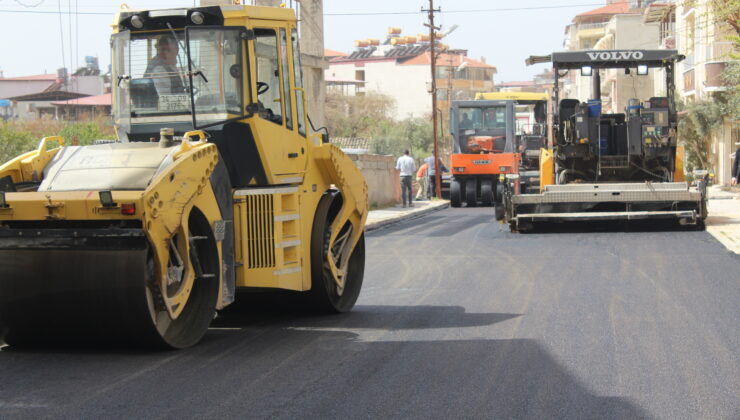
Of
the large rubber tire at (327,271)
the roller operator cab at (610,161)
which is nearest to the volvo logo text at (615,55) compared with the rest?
the roller operator cab at (610,161)

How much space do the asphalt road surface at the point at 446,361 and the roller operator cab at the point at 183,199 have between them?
0.38m

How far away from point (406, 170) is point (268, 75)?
22159mm

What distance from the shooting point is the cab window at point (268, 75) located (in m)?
8.50

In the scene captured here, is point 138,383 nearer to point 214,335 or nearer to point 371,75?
point 214,335

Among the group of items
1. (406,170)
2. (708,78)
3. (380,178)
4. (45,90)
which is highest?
(45,90)

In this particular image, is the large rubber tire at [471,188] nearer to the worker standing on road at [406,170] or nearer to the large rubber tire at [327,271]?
the worker standing on road at [406,170]

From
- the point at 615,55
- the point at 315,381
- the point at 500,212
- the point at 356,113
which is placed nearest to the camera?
the point at 315,381

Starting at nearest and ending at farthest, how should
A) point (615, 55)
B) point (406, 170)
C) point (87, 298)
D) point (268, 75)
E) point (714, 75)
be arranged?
1. point (87, 298)
2. point (268, 75)
3. point (615, 55)
4. point (406, 170)
5. point (714, 75)

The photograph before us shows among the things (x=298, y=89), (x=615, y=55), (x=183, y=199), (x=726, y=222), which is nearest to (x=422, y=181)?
(x=726, y=222)

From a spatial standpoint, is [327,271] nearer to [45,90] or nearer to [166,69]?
[166,69]

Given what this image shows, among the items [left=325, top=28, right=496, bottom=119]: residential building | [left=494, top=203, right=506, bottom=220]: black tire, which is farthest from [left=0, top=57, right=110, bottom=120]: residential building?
[left=494, top=203, right=506, bottom=220]: black tire

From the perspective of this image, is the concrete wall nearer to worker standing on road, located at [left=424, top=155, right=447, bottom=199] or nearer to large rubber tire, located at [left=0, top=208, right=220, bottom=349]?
worker standing on road, located at [left=424, top=155, right=447, bottom=199]

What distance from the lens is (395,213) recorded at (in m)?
27.8

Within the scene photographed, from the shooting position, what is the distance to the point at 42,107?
273ft
